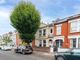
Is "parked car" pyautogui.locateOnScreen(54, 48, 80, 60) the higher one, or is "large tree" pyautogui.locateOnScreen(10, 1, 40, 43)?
"large tree" pyautogui.locateOnScreen(10, 1, 40, 43)

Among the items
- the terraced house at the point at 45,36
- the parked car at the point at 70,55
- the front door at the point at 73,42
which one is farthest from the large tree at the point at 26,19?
the parked car at the point at 70,55

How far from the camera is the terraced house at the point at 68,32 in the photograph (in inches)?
1438

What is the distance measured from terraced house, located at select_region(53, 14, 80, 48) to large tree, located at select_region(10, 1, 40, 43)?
4.60 meters

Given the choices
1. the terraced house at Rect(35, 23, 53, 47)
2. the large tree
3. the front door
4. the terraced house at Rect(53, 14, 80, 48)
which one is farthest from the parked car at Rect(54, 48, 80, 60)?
the terraced house at Rect(35, 23, 53, 47)

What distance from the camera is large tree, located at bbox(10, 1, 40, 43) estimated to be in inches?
1734

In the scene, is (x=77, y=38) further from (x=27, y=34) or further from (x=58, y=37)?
(x=27, y=34)

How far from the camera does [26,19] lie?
4400 cm

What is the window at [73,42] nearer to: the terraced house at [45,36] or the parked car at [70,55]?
the terraced house at [45,36]

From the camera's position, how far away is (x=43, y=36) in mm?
52969

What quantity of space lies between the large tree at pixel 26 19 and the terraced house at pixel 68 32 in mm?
4596

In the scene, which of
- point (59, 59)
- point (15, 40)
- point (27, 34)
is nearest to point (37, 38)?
point (27, 34)

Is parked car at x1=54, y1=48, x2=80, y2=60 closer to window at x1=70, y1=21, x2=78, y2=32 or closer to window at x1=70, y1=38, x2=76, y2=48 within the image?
window at x1=70, y1=21, x2=78, y2=32

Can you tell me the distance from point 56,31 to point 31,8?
7.37 metres

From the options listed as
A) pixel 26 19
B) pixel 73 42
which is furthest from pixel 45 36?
pixel 73 42
